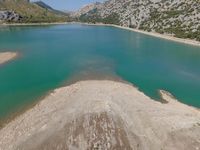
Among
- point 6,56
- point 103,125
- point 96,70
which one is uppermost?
point 103,125

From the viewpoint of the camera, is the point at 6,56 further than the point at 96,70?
Yes

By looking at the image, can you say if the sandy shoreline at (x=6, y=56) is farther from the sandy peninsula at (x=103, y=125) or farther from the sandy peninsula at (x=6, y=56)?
the sandy peninsula at (x=103, y=125)

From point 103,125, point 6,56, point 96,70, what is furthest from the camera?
point 6,56

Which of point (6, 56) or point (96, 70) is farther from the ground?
point (96, 70)

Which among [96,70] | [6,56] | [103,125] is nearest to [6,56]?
[6,56]

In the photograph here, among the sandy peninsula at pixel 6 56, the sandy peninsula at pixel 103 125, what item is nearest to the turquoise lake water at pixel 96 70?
the sandy peninsula at pixel 6 56

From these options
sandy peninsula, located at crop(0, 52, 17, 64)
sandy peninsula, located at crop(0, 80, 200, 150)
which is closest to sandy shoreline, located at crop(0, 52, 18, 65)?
sandy peninsula, located at crop(0, 52, 17, 64)

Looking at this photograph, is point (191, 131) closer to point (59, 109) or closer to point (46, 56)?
point (59, 109)

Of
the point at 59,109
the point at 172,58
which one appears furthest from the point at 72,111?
the point at 172,58

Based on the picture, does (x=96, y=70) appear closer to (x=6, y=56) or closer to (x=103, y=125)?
(x=6, y=56)
